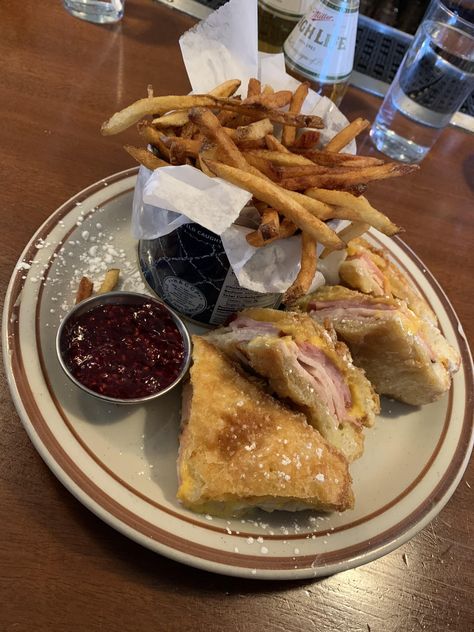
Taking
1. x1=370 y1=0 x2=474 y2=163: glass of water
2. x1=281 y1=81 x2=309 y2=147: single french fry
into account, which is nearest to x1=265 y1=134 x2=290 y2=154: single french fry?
x1=281 y1=81 x2=309 y2=147: single french fry

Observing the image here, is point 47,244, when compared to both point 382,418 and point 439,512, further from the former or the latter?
point 439,512

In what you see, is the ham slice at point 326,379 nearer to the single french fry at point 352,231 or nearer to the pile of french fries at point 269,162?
the pile of french fries at point 269,162

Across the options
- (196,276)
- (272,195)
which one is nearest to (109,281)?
(196,276)

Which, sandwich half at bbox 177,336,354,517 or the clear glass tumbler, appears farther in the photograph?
the clear glass tumbler

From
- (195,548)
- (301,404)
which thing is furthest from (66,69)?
(195,548)

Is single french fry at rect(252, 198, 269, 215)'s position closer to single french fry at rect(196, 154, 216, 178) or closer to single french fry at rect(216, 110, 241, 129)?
single french fry at rect(196, 154, 216, 178)

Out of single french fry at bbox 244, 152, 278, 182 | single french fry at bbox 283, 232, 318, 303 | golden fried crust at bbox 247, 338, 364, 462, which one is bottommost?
golden fried crust at bbox 247, 338, 364, 462
